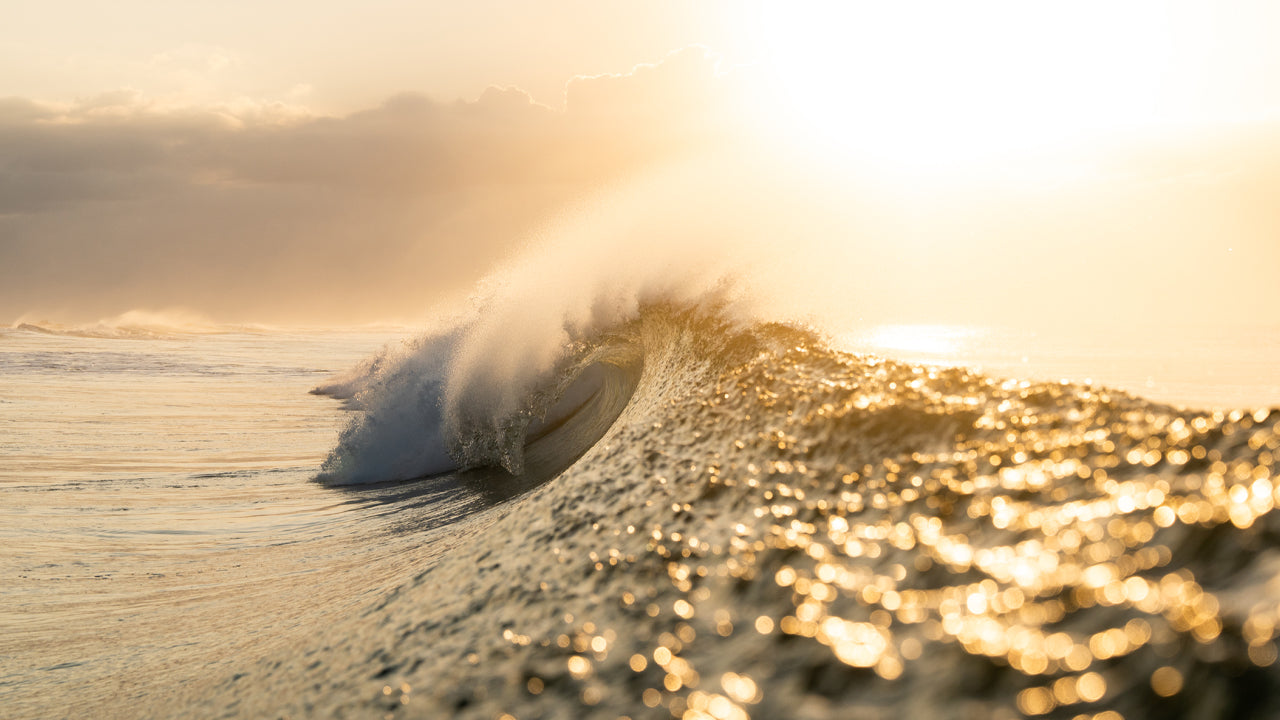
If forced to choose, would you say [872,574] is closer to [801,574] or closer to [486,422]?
[801,574]

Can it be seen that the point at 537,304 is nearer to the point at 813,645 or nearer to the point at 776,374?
the point at 776,374

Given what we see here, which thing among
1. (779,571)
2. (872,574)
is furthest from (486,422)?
(872,574)

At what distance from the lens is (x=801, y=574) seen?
67.6 inches

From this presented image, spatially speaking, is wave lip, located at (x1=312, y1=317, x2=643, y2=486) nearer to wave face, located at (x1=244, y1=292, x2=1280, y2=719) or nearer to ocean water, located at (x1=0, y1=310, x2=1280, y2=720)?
ocean water, located at (x1=0, y1=310, x2=1280, y2=720)

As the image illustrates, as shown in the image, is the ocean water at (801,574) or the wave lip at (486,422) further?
the wave lip at (486,422)

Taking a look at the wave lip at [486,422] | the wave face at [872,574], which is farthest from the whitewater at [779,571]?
the wave lip at [486,422]

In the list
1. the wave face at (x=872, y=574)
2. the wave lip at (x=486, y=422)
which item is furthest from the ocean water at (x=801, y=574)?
the wave lip at (x=486, y=422)

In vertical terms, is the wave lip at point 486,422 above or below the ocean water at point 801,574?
below

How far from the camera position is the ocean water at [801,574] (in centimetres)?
128

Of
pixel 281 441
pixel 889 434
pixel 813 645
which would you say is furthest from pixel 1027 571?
pixel 281 441

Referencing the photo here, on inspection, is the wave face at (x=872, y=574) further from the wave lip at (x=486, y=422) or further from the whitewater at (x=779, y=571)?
the wave lip at (x=486, y=422)

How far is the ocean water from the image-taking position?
1278 mm

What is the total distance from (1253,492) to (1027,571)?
44 centimetres

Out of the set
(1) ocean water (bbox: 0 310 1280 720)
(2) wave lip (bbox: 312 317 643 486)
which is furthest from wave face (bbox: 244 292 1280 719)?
(2) wave lip (bbox: 312 317 643 486)
